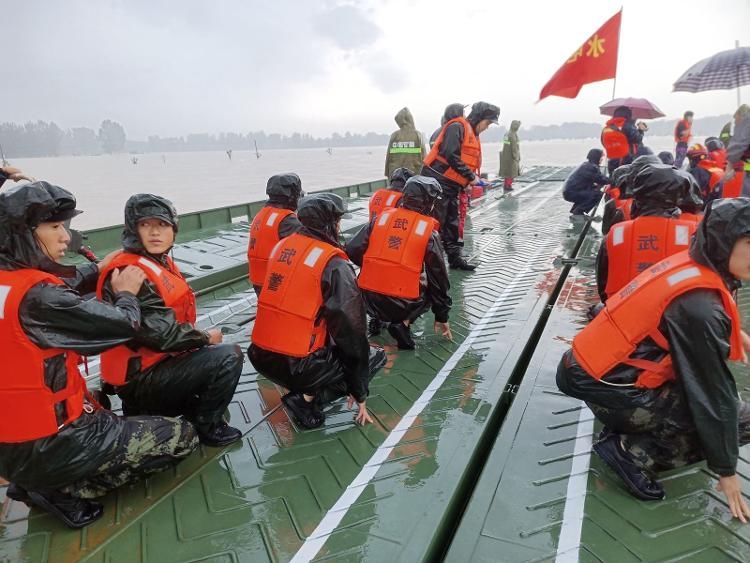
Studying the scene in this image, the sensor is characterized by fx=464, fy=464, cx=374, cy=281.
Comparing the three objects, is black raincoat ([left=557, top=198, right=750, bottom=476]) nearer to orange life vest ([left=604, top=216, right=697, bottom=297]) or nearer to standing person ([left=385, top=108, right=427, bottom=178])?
orange life vest ([left=604, top=216, right=697, bottom=297])

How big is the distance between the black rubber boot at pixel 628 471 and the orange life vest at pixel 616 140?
20.4ft

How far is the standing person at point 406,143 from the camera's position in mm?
8051

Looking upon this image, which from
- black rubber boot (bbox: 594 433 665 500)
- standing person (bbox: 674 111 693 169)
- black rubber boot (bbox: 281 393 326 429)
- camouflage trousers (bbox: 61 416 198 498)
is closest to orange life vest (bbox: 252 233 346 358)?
black rubber boot (bbox: 281 393 326 429)

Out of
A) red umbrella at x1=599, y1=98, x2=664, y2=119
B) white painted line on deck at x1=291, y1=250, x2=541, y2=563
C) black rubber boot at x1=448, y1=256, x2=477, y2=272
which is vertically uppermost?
red umbrella at x1=599, y1=98, x2=664, y2=119

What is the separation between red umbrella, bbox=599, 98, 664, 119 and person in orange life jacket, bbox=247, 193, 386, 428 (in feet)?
23.3

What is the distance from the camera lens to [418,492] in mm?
2166

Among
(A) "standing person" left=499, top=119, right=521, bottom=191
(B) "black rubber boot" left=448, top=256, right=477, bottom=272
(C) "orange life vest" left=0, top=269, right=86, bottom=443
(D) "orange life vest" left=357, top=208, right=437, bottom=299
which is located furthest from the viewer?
(A) "standing person" left=499, top=119, right=521, bottom=191

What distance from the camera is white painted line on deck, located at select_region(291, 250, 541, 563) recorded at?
190cm

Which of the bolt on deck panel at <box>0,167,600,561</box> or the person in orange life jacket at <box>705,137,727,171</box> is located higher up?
the person in orange life jacket at <box>705,137,727,171</box>

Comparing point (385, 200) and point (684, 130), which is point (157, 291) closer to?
point (385, 200)

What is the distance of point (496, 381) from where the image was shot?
3168 mm

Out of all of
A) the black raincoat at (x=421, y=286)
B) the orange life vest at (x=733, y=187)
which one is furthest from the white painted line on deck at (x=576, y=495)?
the orange life vest at (x=733, y=187)

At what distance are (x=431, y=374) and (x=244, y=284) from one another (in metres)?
2.92

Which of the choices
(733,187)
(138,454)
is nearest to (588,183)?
(733,187)
